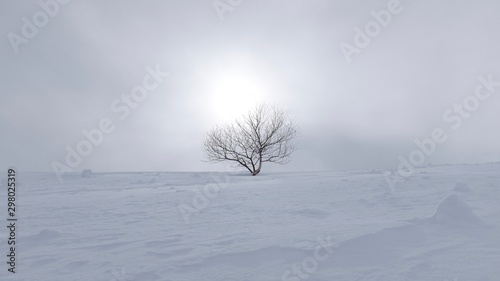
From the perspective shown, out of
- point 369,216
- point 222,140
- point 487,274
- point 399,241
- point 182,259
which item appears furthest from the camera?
point 222,140

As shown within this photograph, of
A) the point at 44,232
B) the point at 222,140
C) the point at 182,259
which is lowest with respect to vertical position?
the point at 182,259

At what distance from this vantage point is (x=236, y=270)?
279 centimetres

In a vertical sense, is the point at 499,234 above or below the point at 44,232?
below

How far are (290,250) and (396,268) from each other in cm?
101

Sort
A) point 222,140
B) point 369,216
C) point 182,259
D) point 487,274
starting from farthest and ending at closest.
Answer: point 222,140, point 369,216, point 182,259, point 487,274

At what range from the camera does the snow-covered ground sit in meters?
2.72

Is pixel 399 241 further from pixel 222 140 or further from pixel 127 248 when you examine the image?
pixel 222 140

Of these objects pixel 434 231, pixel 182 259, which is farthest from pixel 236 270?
pixel 434 231

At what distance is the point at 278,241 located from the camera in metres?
3.40

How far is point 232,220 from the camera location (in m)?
4.78

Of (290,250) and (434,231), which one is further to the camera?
(434,231)

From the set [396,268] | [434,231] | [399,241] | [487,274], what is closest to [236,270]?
[396,268]

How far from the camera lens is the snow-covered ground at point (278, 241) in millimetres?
2725

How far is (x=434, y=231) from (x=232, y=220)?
9.17ft
